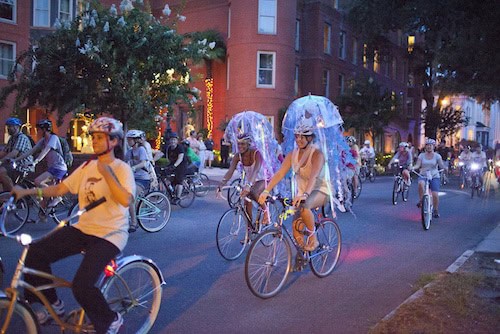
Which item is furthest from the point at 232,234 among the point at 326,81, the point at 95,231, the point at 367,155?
the point at 326,81

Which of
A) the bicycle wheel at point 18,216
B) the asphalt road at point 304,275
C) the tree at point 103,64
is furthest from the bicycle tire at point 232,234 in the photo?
the tree at point 103,64

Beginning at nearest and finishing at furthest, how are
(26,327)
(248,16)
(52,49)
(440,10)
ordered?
(26,327), (440,10), (52,49), (248,16)

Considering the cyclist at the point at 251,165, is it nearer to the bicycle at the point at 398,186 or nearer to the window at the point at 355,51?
the bicycle at the point at 398,186

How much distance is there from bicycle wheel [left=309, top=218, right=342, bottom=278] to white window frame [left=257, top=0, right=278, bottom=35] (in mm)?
24427

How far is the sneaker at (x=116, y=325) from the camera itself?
418 centimetres

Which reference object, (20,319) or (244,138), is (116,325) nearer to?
(20,319)

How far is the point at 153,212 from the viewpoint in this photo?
10.4 metres

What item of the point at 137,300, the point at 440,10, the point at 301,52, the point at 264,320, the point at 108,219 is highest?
the point at 301,52

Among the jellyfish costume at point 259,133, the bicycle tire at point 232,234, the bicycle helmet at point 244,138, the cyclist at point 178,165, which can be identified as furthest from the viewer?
the cyclist at point 178,165

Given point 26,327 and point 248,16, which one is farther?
point 248,16

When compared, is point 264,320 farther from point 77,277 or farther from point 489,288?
point 489,288

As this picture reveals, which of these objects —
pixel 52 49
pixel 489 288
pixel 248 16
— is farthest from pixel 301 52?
pixel 489 288

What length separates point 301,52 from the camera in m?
34.8

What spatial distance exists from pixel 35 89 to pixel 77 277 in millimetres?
12274
